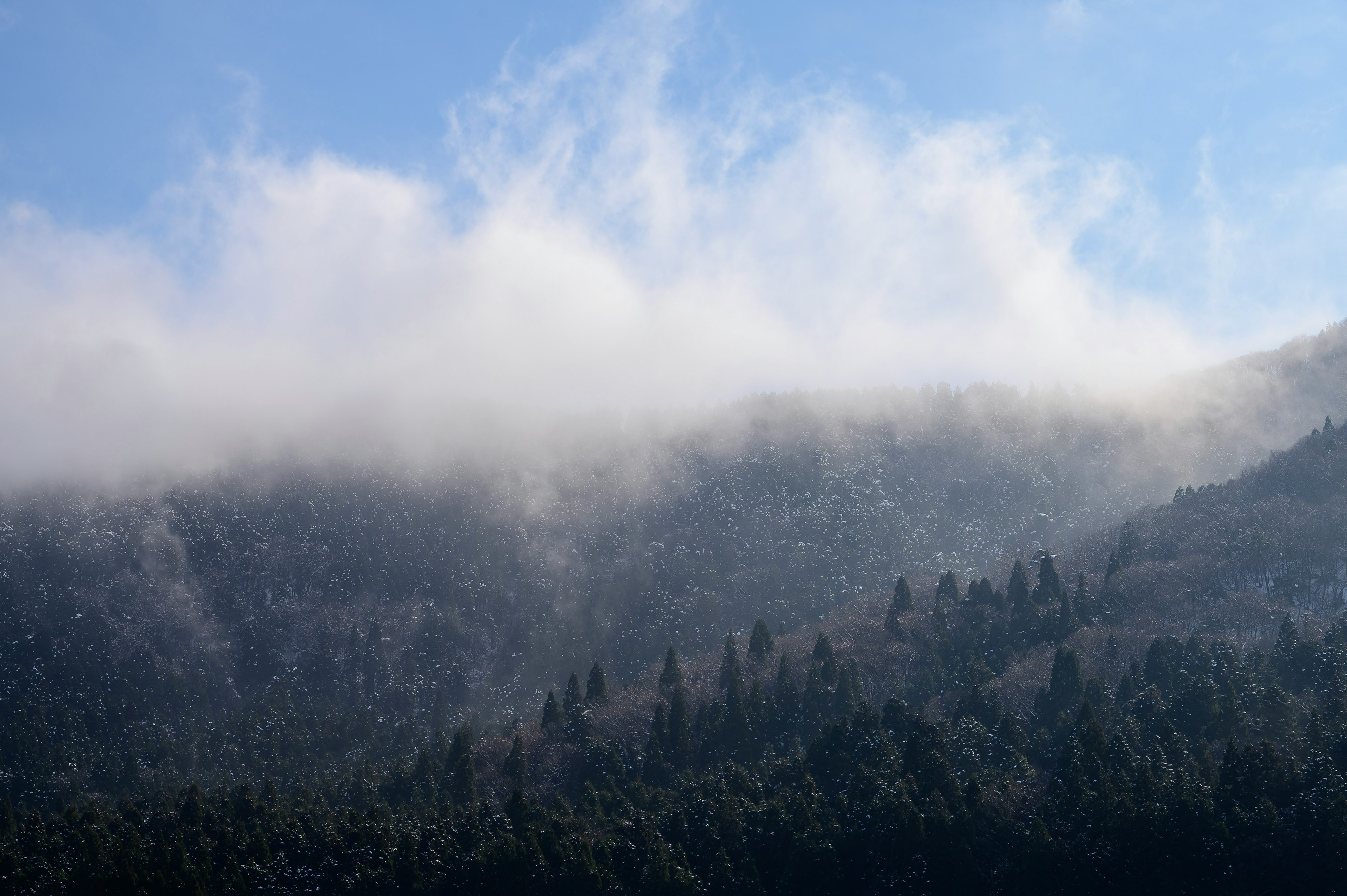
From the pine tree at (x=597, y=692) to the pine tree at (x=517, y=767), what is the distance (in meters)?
16.5

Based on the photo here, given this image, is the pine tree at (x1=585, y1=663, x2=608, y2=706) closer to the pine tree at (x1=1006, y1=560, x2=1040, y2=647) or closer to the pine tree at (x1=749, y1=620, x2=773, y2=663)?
the pine tree at (x1=749, y1=620, x2=773, y2=663)

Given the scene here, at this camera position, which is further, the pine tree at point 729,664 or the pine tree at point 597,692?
the pine tree at point 729,664

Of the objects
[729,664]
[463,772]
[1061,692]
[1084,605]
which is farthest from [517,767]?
[1084,605]

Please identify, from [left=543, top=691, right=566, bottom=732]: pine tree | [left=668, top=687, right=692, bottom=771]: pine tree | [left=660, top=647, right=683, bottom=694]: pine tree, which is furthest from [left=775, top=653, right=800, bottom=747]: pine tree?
[left=543, top=691, right=566, bottom=732]: pine tree

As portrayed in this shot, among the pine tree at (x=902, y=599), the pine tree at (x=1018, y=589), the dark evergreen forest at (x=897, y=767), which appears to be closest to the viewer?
the dark evergreen forest at (x=897, y=767)

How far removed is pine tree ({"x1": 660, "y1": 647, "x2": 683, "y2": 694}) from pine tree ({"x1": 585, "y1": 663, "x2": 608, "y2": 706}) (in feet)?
24.1

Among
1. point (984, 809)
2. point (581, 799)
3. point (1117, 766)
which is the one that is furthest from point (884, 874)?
point (581, 799)

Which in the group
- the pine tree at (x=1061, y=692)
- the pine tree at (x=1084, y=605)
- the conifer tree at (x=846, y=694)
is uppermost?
the pine tree at (x=1084, y=605)

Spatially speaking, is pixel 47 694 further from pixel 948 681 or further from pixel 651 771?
pixel 948 681

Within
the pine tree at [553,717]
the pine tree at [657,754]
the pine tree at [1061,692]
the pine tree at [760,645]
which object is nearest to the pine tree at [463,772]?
the pine tree at [553,717]

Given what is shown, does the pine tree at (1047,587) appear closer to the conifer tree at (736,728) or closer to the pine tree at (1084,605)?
the pine tree at (1084,605)

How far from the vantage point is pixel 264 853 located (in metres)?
80.2

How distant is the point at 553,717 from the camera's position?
12519 centimetres

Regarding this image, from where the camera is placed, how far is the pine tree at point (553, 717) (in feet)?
403
